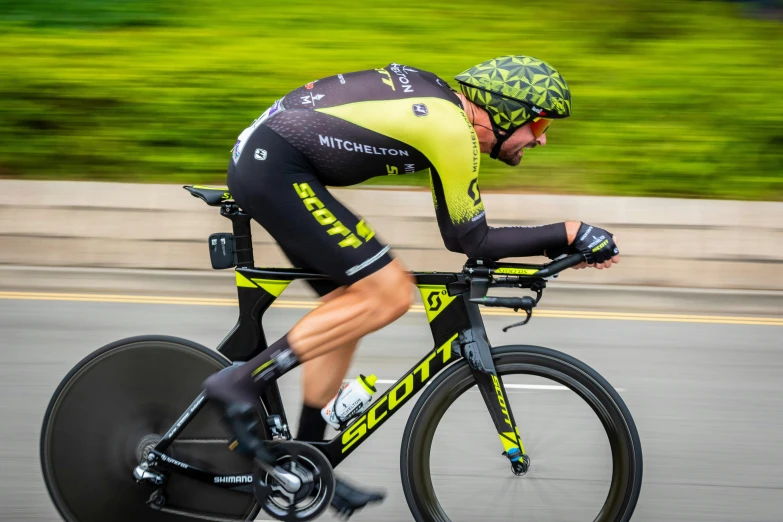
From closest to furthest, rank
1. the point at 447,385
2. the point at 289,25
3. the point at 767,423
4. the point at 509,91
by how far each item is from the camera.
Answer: the point at 509,91 → the point at 447,385 → the point at 767,423 → the point at 289,25

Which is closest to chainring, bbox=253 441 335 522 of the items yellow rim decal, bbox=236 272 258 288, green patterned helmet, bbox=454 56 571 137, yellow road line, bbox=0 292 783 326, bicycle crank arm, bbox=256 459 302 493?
bicycle crank arm, bbox=256 459 302 493

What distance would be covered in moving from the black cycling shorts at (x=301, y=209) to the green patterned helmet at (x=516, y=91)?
1.90 feet

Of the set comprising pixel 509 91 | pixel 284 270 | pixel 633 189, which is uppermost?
pixel 509 91

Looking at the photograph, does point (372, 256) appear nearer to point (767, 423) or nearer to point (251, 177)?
point (251, 177)

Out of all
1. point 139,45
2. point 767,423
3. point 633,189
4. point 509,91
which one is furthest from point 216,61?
point 509,91

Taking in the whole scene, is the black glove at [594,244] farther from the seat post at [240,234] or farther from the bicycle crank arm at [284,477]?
the bicycle crank arm at [284,477]

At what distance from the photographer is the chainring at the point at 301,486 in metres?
3.50

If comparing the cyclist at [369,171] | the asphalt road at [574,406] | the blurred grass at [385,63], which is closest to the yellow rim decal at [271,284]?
the cyclist at [369,171]

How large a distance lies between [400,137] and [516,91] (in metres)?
Answer: 0.40

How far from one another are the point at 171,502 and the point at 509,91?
1880 millimetres

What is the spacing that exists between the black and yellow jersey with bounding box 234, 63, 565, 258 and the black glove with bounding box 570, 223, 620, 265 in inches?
5.5

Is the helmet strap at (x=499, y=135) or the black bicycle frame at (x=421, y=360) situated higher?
the helmet strap at (x=499, y=135)

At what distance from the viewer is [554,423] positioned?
3604mm

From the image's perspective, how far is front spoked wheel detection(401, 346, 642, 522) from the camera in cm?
343
